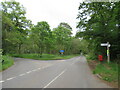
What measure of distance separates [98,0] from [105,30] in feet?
11.9

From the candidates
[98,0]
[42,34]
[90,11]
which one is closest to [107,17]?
[98,0]

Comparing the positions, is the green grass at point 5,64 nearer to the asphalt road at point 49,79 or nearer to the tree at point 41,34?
the asphalt road at point 49,79

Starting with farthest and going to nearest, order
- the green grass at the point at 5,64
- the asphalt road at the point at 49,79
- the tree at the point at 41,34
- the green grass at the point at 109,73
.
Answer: the tree at the point at 41,34 → the green grass at the point at 5,64 → the green grass at the point at 109,73 → the asphalt road at the point at 49,79

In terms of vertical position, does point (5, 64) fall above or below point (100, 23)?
below

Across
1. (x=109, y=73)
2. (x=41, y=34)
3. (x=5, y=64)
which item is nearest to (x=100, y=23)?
(x=109, y=73)

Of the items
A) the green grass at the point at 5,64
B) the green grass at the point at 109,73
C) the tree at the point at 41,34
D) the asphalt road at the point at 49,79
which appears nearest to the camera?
the asphalt road at the point at 49,79

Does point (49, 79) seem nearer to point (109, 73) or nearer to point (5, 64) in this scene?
point (109, 73)

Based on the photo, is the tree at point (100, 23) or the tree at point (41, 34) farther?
the tree at point (41, 34)

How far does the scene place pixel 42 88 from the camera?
18.3 feet

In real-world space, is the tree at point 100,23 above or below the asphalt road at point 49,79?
above

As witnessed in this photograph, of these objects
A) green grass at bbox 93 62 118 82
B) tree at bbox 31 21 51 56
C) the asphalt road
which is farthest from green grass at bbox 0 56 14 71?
tree at bbox 31 21 51 56

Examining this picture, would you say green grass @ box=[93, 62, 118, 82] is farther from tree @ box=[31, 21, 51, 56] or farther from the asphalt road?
tree @ box=[31, 21, 51, 56]

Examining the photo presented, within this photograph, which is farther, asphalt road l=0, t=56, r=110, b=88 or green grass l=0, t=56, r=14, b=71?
green grass l=0, t=56, r=14, b=71

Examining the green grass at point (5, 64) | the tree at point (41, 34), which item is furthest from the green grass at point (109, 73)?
the tree at point (41, 34)
